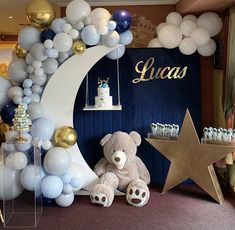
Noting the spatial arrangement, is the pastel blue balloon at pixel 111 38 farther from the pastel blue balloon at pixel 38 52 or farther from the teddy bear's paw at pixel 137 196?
the teddy bear's paw at pixel 137 196

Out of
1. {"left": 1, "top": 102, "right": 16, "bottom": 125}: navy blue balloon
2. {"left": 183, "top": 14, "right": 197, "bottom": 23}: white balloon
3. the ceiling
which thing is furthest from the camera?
the ceiling

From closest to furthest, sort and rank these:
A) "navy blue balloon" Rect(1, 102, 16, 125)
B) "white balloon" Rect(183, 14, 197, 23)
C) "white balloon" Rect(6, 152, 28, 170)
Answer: "white balloon" Rect(6, 152, 28, 170), "navy blue balloon" Rect(1, 102, 16, 125), "white balloon" Rect(183, 14, 197, 23)

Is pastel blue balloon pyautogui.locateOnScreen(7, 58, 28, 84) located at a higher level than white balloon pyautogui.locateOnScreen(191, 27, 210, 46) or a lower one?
lower

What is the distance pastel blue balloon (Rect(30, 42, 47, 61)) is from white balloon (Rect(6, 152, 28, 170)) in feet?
2.91

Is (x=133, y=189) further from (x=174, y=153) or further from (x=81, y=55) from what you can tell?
(x=81, y=55)

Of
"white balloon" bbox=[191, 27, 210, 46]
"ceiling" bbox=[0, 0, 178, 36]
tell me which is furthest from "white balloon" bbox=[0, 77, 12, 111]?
"white balloon" bbox=[191, 27, 210, 46]

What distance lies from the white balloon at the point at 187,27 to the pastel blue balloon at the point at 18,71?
1637 mm

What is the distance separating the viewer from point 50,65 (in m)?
3.37

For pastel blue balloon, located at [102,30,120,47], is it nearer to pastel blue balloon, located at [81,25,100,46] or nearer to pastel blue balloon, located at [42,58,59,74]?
pastel blue balloon, located at [81,25,100,46]

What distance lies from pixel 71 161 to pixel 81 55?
3.36 feet

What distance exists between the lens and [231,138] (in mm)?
3326

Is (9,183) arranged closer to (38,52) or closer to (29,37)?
(38,52)

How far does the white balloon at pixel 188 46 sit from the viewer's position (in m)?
3.70

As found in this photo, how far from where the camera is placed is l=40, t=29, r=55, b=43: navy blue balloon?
3.35 m
